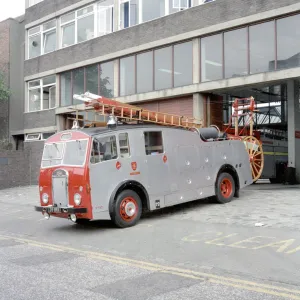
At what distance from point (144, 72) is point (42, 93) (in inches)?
372

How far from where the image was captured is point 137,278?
5.79 m

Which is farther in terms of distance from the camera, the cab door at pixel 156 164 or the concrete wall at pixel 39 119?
the concrete wall at pixel 39 119

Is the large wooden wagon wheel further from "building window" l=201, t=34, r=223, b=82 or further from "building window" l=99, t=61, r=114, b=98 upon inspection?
"building window" l=99, t=61, r=114, b=98

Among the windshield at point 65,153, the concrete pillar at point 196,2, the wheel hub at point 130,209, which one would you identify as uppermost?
the concrete pillar at point 196,2

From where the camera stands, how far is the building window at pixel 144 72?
2052 cm

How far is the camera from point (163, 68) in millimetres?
19938

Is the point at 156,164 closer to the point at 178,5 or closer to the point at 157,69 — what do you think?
the point at 157,69

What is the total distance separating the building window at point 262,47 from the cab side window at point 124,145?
8.46m

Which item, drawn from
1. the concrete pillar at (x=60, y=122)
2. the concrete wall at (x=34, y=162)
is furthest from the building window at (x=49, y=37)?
the concrete wall at (x=34, y=162)

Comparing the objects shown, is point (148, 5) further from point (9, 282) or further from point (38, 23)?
point (9, 282)

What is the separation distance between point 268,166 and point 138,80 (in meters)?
8.55

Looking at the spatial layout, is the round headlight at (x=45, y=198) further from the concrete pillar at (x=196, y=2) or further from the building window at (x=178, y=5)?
the building window at (x=178, y=5)

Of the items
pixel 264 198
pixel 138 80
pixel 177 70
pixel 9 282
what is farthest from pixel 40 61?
pixel 9 282

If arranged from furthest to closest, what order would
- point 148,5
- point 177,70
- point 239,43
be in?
point 148,5 → point 177,70 → point 239,43
